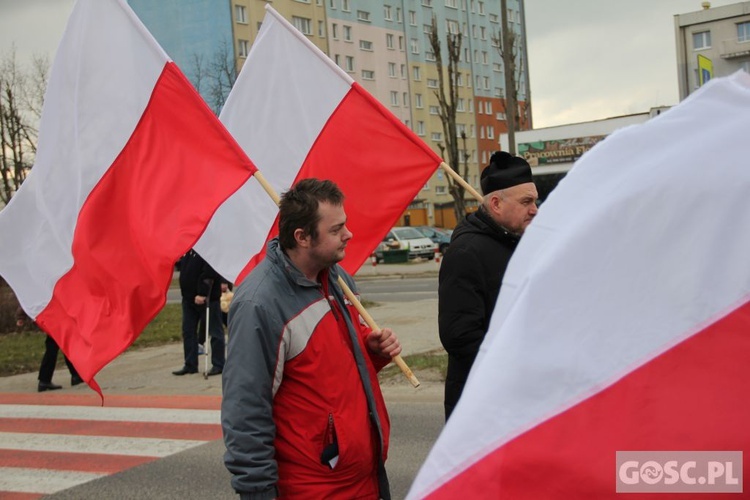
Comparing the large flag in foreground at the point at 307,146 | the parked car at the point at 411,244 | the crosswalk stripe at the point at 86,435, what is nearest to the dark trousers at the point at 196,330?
the crosswalk stripe at the point at 86,435

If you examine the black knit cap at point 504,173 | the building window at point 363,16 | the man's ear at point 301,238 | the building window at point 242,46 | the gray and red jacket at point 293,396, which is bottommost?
the gray and red jacket at point 293,396

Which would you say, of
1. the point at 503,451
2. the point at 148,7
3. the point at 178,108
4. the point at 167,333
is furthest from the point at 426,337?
the point at 148,7

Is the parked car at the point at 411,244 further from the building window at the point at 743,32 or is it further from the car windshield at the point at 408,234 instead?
the building window at the point at 743,32

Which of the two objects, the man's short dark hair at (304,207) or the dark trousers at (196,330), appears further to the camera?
the dark trousers at (196,330)

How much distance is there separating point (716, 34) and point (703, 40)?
114 centimetres

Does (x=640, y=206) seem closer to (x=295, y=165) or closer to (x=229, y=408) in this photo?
(x=229, y=408)

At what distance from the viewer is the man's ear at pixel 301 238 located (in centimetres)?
335

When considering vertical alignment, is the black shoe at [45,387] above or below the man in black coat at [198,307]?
Answer: below

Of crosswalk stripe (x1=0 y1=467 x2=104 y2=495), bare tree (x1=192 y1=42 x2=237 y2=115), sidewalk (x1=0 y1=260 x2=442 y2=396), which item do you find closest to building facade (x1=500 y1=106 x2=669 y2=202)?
bare tree (x1=192 y1=42 x2=237 y2=115)

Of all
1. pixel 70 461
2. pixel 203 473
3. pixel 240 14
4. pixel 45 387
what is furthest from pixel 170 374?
pixel 240 14

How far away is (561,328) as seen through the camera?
5.83ft

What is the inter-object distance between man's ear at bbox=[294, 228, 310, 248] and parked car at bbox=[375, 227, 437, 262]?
108ft

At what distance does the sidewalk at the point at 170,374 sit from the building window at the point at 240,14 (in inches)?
1891

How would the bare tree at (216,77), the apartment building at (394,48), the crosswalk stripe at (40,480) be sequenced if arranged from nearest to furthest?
the crosswalk stripe at (40,480) → the bare tree at (216,77) → the apartment building at (394,48)
